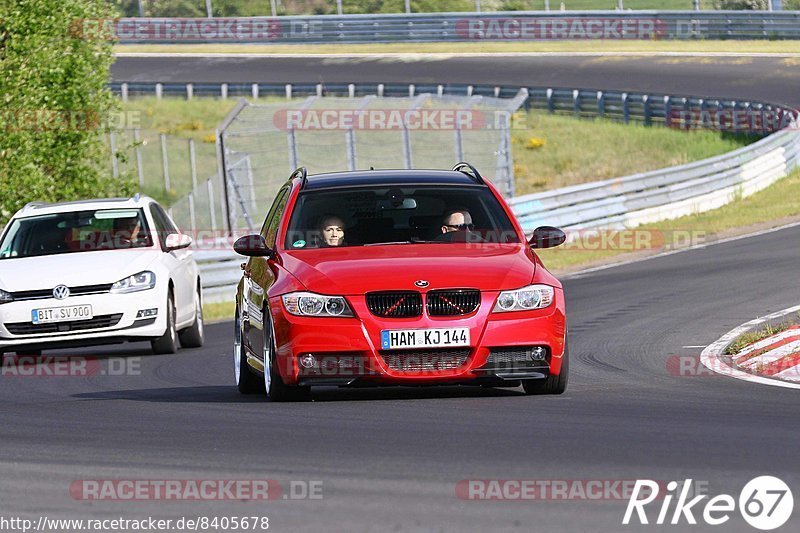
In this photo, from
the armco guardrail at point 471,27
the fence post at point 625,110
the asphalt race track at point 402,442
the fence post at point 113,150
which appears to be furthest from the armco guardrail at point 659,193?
the armco guardrail at point 471,27

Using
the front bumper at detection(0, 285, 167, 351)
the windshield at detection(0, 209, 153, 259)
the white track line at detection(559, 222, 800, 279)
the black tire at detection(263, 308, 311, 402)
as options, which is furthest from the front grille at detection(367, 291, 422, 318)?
the white track line at detection(559, 222, 800, 279)

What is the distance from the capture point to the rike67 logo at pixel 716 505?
606 cm

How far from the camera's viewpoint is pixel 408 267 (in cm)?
1002

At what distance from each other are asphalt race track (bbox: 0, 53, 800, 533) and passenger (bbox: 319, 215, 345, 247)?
105 centimetres

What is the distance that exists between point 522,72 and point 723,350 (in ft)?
143

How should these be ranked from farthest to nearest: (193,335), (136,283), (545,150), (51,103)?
1. (545,150)
2. (51,103)
3. (193,335)
4. (136,283)

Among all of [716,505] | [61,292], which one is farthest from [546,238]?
[61,292]

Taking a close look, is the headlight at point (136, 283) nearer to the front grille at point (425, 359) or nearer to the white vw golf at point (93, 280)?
the white vw golf at point (93, 280)

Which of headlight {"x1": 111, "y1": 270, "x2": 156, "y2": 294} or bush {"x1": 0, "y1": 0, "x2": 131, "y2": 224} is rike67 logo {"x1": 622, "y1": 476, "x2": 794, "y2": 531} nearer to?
headlight {"x1": 111, "y1": 270, "x2": 156, "y2": 294}

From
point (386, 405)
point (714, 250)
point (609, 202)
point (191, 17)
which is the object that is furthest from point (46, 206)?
point (191, 17)

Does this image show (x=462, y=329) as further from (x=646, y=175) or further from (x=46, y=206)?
(x=646, y=175)

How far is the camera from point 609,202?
92.8ft

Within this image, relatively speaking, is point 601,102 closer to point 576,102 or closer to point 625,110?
point 576,102

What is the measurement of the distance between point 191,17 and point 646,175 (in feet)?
151
